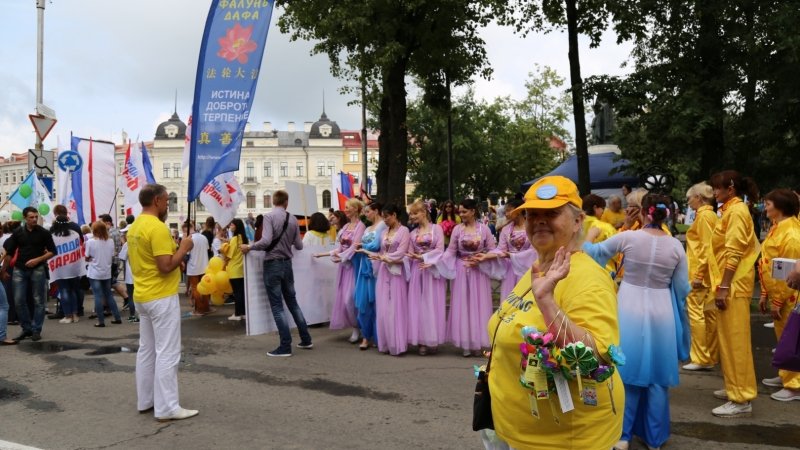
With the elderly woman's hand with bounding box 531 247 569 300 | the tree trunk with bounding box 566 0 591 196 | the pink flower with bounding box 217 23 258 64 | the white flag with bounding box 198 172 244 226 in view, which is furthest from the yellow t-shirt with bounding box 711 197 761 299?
the tree trunk with bounding box 566 0 591 196

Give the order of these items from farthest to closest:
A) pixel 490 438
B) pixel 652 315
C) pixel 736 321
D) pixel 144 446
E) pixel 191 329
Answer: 1. pixel 191 329
2. pixel 736 321
3. pixel 144 446
4. pixel 652 315
5. pixel 490 438

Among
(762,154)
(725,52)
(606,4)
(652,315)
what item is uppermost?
(606,4)

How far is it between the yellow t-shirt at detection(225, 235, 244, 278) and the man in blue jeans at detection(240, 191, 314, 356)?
3.22m

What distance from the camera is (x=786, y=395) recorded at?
6.09 metres

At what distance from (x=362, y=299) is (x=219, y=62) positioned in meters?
4.02

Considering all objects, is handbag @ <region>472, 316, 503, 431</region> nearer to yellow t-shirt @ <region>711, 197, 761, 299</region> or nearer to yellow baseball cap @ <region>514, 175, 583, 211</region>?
yellow baseball cap @ <region>514, 175, 583, 211</region>

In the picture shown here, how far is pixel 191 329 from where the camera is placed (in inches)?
423

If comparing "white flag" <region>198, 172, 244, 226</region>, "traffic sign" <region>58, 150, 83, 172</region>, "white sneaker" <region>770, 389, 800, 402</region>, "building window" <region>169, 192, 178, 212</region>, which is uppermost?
"building window" <region>169, 192, 178, 212</region>

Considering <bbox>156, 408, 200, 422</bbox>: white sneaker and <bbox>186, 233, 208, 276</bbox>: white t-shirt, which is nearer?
<bbox>156, 408, 200, 422</bbox>: white sneaker

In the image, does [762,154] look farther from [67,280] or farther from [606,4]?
[67,280]

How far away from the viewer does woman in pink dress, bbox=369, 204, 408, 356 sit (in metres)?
8.34

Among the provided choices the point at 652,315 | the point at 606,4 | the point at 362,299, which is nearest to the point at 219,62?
the point at 362,299

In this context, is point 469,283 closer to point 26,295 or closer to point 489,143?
point 26,295

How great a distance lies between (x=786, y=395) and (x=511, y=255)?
10.7 feet
